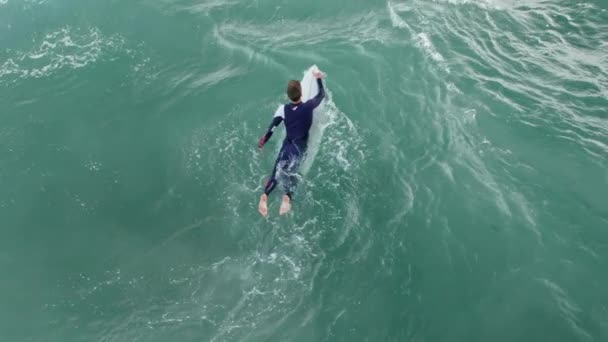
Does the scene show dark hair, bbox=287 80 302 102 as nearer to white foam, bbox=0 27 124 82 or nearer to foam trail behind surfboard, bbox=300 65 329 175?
foam trail behind surfboard, bbox=300 65 329 175

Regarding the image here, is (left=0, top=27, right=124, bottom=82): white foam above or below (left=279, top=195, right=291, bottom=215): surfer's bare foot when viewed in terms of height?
above

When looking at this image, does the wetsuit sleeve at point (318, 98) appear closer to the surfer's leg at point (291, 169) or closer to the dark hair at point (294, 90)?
the dark hair at point (294, 90)

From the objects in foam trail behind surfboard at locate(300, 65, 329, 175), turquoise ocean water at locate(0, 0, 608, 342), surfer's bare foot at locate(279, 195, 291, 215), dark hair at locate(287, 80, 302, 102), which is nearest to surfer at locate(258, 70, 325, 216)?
dark hair at locate(287, 80, 302, 102)

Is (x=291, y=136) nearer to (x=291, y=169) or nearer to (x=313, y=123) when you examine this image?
(x=291, y=169)

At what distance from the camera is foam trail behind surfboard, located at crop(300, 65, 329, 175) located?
1073 cm

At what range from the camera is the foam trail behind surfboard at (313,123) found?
10728 mm

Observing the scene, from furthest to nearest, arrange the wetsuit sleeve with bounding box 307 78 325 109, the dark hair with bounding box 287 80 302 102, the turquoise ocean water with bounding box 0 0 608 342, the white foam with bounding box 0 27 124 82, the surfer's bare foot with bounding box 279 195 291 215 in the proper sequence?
the white foam with bounding box 0 27 124 82 < the wetsuit sleeve with bounding box 307 78 325 109 < the dark hair with bounding box 287 80 302 102 < the surfer's bare foot with bounding box 279 195 291 215 < the turquoise ocean water with bounding box 0 0 608 342

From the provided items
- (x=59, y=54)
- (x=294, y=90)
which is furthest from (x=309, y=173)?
(x=59, y=54)

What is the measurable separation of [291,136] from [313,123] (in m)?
1.01

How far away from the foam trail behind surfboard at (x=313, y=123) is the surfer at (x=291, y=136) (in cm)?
43

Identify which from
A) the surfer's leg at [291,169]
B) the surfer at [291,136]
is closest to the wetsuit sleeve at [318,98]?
the surfer at [291,136]

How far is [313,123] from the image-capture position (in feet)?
35.8

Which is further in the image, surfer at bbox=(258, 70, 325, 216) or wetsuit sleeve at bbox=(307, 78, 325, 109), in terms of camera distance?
wetsuit sleeve at bbox=(307, 78, 325, 109)

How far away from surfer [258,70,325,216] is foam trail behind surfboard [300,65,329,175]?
0.43 meters
